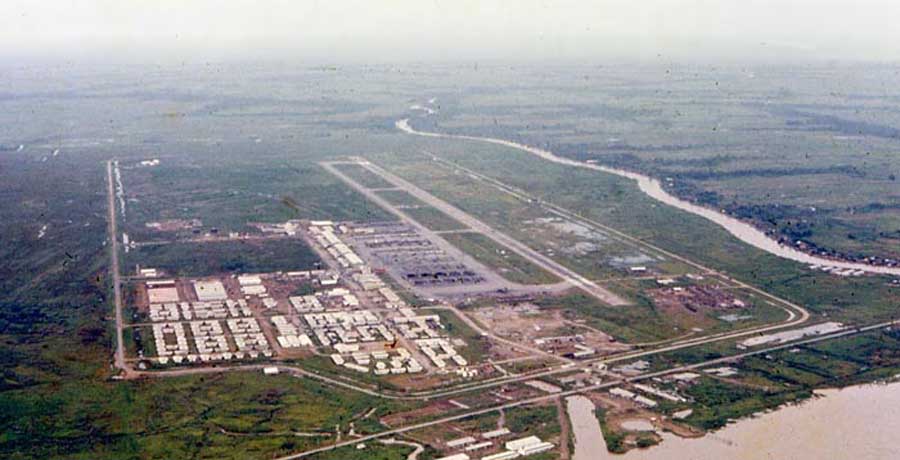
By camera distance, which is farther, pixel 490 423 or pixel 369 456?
pixel 490 423

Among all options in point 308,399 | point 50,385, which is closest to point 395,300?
point 308,399

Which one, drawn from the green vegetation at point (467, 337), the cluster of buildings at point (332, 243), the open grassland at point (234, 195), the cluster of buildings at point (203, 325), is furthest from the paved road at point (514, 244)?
the cluster of buildings at point (203, 325)

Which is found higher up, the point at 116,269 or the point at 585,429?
the point at 116,269

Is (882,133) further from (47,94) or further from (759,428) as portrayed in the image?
(47,94)

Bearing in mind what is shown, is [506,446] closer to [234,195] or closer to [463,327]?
[463,327]

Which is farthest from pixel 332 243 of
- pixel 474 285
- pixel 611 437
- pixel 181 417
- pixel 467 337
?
pixel 611 437

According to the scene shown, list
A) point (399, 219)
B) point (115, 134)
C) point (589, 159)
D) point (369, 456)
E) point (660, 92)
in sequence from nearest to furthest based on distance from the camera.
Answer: point (369, 456) → point (399, 219) → point (589, 159) → point (115, 134) → point (660, 92)
